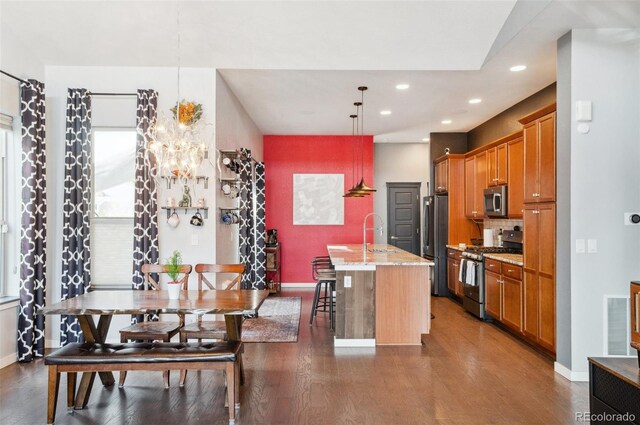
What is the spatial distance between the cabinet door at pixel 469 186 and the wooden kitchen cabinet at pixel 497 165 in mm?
596

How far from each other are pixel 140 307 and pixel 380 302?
2592 mm

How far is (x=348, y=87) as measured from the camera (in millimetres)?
5090

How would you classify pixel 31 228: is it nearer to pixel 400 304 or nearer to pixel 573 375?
pixel 400 304

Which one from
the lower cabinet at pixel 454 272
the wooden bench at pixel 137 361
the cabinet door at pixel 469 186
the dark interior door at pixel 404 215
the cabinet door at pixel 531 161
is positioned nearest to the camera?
the wooden bench at pixel 137 361

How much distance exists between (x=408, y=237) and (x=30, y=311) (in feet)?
22.5

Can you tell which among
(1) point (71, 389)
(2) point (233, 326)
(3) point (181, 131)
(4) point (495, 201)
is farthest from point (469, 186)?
(1) point (71, 389)

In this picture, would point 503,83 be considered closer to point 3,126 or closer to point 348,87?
point 348,87

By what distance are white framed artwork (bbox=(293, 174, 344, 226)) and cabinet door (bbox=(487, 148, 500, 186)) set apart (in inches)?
119

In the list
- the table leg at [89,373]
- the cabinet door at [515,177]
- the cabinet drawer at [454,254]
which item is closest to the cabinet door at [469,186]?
the cabinet drawer at [454,254]

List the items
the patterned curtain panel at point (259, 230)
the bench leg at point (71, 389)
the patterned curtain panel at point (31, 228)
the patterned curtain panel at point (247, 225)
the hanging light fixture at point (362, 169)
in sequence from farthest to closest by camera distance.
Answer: the patterned curtain panel at point (259, 230)
the patterned curtain panel at point (247, 225)
the hanging light fixture at point (362, 169)
the patterned curtain panel at point (31, 228)
the bench leg at point (71, 389)

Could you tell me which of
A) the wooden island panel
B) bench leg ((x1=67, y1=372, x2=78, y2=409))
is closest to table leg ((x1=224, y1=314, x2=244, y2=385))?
bench leg ((x1=67, y1=372, x2=78, y2=409))

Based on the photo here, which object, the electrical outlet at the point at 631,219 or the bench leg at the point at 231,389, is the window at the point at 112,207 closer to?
the bench leg at the point at 231,389

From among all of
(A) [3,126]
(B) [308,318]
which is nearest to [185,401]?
(B) [308,318]

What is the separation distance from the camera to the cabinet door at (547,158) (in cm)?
385
